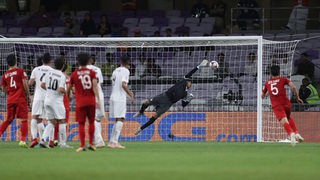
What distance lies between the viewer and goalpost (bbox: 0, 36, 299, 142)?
957 inches

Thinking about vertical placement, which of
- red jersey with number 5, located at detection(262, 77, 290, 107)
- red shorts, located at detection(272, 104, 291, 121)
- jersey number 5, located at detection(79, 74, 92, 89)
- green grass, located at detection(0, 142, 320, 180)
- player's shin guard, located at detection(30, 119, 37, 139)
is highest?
jersey number 5, located at detection(79, 74, 92, 89)

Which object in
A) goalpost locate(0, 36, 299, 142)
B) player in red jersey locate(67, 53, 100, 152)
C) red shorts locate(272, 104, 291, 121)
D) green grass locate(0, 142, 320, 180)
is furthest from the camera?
goalpost locate(0, 36, 299, 142)

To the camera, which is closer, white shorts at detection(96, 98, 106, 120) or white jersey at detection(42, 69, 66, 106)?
white jersey at detection(42, 69, 66, 106)

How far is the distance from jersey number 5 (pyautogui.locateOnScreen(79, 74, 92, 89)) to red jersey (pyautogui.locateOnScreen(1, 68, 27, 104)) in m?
2.52

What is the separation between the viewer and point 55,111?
18.5 meters

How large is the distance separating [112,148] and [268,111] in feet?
22.9

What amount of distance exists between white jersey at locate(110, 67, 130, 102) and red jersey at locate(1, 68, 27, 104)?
1.93 m

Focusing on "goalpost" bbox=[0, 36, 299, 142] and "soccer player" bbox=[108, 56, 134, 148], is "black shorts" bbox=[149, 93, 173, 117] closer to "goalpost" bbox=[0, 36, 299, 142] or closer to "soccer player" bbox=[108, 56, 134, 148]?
"goalpost" bbox=[0, 36, 299, 142]

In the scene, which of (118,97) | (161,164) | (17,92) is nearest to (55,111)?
(17,92)

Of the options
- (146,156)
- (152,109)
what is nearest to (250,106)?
(152,109)

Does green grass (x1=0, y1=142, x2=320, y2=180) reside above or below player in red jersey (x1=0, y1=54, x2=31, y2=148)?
below

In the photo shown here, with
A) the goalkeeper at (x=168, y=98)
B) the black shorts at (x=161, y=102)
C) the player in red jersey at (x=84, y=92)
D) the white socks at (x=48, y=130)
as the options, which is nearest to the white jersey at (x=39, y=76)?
the white socks at (x=48, y=130)

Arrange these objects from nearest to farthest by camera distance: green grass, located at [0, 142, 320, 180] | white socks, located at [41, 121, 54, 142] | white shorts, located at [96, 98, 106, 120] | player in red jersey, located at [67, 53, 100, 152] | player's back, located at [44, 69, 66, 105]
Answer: green grass, located at [0, 142, 320, 180], player in red jersey, located at [67, 53, 100, 152], player's back, located at [44, 69, 66, 105], white socks, located at [41, 121, 54, 142], white shorts, located at [96, 98, 106, 120]

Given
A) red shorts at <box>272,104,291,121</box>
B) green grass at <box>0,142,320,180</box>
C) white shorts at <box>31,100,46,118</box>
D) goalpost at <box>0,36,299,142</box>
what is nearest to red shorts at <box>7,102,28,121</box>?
white shorts at <box>31,100,46,118</box>
